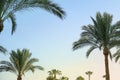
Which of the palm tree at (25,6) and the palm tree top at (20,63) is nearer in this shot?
the palm tree at (25,6)

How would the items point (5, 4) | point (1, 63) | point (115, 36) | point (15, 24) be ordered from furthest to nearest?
point (1, 63)
point (115, 36)
point (15, 24)
point (5, 4)

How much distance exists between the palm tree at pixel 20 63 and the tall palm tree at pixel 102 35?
1019cm

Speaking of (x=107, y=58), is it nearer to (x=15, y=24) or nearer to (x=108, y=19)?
(x=108, y=19)

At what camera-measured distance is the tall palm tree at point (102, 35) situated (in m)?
31.5

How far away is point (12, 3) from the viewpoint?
2028 centimetres

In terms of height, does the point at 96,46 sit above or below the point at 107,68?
above

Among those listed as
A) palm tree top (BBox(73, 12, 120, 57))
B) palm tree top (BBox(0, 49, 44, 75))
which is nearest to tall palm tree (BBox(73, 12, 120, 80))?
palm tree top (BBox(73, 12, 120, 57))

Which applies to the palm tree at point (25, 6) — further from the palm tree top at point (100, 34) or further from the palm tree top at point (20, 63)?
the palm tree top at point (20, 63)

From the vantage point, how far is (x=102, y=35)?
31.5 m

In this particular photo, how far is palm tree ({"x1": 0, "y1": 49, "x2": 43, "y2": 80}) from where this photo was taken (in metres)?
39.8

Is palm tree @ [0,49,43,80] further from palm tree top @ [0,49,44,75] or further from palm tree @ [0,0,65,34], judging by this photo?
palm tree @ [0,0,65,34]

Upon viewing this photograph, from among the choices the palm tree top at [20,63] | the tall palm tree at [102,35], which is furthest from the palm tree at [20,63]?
the tall palm tree at [102,35]

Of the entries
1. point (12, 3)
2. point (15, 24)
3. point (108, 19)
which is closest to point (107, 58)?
point (108, 19)

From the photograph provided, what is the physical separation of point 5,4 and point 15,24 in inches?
143
